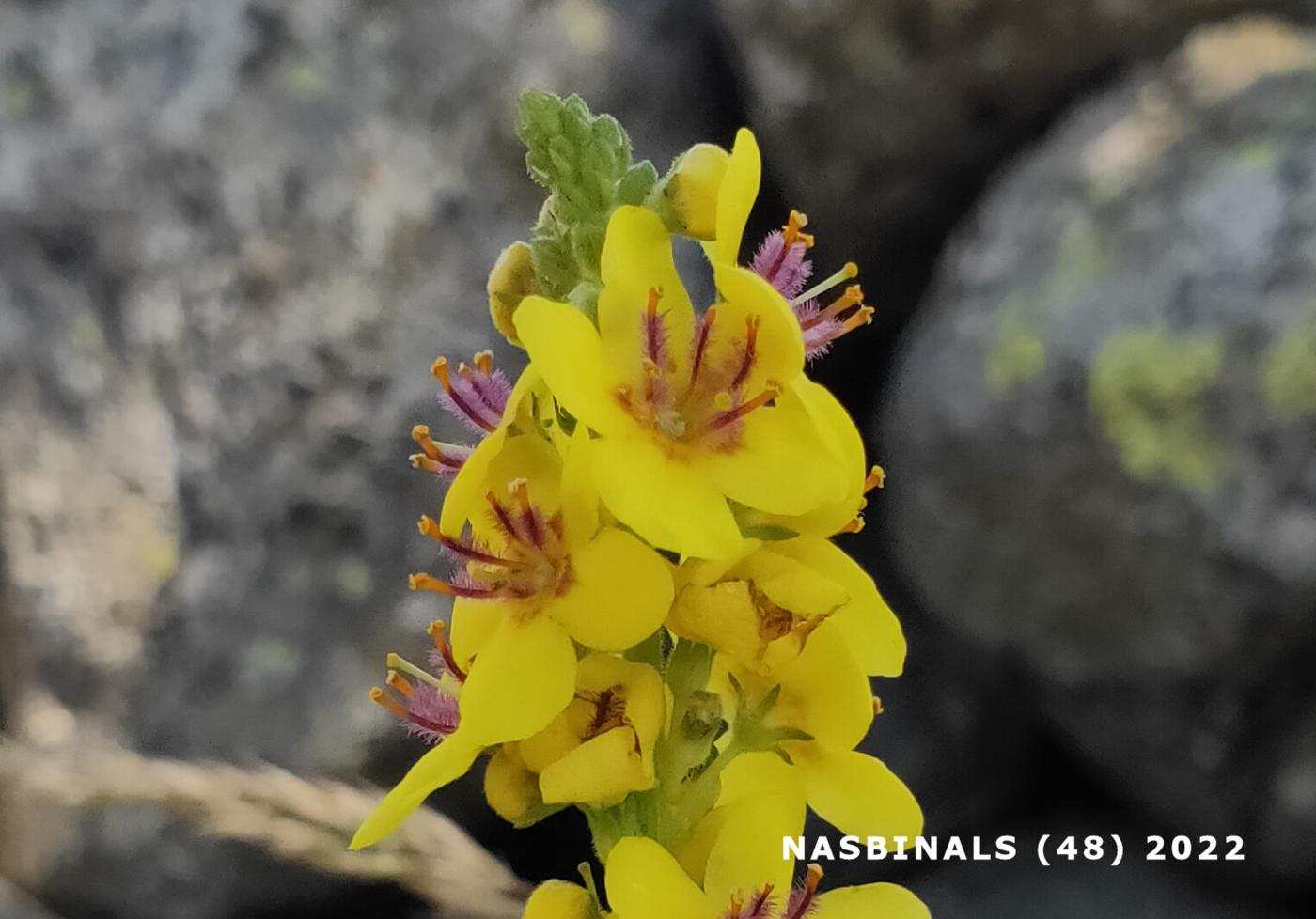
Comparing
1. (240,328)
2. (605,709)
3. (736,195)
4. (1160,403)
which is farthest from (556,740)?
(240,328)

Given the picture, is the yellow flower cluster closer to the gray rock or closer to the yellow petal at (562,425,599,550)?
the yellow petal at (562,425,599,550)

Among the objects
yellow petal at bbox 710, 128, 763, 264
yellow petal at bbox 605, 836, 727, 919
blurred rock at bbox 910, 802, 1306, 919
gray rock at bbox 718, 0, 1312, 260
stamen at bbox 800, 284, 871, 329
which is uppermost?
gray rock at bbox 718, 0, 1312, 260

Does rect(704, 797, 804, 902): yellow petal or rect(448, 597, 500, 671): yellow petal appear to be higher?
rect(448, 597, 500, 671): yellow petal

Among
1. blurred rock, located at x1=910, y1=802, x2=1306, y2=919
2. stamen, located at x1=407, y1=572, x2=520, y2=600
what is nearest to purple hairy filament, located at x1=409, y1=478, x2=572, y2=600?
stamen, located at x1=407, y1=572, x2=520, y2=600

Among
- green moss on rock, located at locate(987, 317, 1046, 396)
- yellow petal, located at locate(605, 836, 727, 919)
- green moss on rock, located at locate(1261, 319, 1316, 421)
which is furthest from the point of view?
green moss on rock, located at locate(987, 317, 1046, 396)

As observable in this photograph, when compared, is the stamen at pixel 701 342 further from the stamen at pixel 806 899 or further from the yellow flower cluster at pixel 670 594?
the stamen at pixel 806 899

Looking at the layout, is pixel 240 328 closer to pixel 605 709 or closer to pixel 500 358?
pixel 500 358
